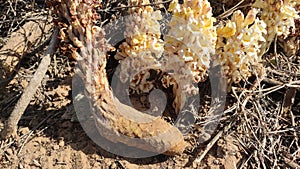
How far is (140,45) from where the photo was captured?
213 centimetres

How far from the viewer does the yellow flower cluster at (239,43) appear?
6.81 ft

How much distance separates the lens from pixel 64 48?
6.48 ft

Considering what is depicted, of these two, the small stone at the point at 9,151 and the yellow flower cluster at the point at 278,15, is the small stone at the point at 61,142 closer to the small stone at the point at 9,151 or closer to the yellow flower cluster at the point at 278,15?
the small stone at the point at 9,151

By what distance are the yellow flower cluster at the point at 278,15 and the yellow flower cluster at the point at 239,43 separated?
4.5 inches

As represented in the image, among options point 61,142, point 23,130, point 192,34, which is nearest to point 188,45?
point 192,34

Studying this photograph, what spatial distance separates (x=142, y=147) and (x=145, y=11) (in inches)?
25.1

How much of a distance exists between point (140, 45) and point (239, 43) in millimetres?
466

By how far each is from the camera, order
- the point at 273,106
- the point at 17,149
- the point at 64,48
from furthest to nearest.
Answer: the point at 273,106 < the point at 17,149 < the point at 64,48

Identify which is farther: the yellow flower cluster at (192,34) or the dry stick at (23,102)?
the dry stick at (23,102)

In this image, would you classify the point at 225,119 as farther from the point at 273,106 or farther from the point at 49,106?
the point at 49,106

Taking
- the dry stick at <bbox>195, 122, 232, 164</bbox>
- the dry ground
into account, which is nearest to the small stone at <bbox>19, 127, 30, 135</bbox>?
the dry ground

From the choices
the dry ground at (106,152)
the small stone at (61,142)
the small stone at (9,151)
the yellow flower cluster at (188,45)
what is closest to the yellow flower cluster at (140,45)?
the yellow flower cluster at (188,45)

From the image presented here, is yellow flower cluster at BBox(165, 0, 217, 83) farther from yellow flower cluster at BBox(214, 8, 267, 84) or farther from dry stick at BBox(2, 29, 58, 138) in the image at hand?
dry stick at BBox(2, 29, 58, 138)

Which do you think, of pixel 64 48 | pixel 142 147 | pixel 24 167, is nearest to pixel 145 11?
pixel 64 48
